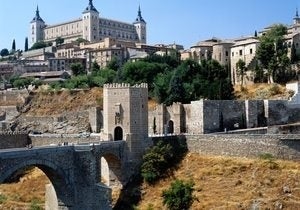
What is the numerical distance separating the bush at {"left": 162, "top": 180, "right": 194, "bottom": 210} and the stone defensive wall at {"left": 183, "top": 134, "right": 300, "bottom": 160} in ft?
18.4

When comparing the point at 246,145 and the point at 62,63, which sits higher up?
the point at 62,63

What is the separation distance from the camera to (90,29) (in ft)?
390

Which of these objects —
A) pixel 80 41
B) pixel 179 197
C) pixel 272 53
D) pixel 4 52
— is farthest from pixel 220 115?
pixel 4 52

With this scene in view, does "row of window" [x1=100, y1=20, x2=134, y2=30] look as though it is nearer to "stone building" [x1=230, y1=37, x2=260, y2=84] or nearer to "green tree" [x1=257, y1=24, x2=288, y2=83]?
"stone building" [x1=230, y1=37, x2=260, y2=84]

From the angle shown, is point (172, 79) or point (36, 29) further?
point (36, 29)

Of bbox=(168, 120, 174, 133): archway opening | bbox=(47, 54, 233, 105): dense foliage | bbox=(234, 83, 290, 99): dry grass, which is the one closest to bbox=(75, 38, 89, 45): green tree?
bbox=(47, 54, 233, 105): dense foliage

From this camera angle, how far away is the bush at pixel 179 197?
31.3m

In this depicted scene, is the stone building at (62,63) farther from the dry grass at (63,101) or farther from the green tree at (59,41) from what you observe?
the dry grass at (63,101)

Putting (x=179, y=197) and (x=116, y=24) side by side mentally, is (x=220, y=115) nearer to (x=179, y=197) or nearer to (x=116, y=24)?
(x=179, y=197)

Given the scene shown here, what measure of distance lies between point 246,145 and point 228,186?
12.8 ft

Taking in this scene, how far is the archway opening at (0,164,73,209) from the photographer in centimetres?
3130

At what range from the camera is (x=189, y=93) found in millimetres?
51875

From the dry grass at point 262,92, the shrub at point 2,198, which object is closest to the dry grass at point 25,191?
the shrub at point 2,198

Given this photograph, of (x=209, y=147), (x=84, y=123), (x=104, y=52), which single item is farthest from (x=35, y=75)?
(x=209, y=147)
